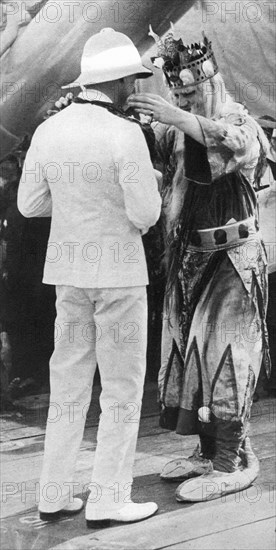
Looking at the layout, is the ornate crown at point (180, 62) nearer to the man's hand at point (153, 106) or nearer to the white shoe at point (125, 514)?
the man's hand at point (153, 106)

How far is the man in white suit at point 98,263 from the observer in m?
4.11

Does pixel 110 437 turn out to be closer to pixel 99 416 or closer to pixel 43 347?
pixel 99 416

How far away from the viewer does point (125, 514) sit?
14.2ft

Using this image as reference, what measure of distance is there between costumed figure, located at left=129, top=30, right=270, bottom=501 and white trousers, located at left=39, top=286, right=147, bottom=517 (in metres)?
0.29

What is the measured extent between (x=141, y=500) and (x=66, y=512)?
0.30m

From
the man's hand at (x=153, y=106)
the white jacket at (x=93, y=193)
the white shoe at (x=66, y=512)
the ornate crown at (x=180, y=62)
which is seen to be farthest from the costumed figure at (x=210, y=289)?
the white shoe at (x=66, y=512)

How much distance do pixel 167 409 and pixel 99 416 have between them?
0.38 m

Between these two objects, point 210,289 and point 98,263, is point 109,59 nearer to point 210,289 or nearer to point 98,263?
point 98,263

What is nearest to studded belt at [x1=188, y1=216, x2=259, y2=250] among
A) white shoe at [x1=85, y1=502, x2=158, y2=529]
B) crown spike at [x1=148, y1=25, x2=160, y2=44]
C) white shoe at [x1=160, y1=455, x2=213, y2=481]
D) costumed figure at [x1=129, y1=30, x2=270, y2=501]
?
costumed figure at [x1=129, y1=30, x2=270, y2=501]

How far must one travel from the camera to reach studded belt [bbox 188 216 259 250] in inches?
175

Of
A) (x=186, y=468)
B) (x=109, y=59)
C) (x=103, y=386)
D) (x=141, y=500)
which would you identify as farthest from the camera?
(x=186, y=468)

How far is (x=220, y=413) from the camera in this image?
451cm

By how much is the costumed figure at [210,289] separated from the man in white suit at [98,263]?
254 mm

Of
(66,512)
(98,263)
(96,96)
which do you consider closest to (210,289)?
(98,263)
